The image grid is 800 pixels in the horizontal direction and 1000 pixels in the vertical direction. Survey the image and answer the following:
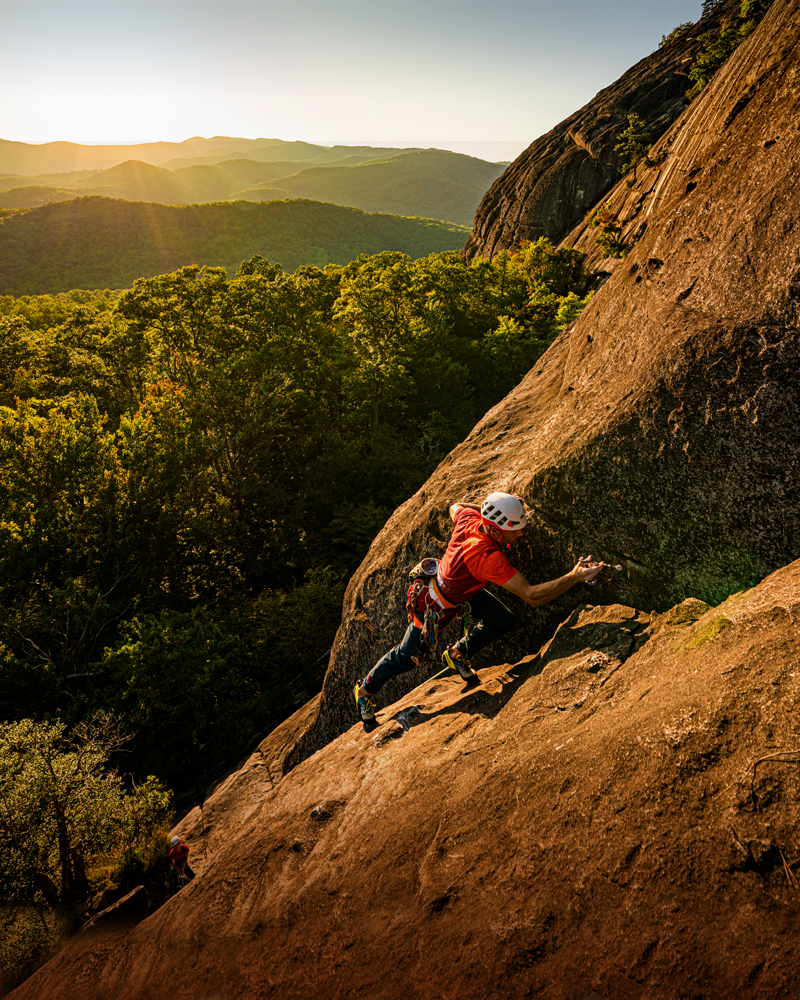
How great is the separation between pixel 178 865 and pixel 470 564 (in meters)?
7.38

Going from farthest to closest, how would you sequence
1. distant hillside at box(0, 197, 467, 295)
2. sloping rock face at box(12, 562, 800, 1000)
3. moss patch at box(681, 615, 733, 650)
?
distant hillside at box(0, 197, 467, 295) → moss patch at box(681, 615, 733, 650) → sloping rock face at box(12, 562, 800, 1000)

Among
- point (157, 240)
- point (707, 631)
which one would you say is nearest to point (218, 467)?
point (707, 631)

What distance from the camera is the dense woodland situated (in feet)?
52.6

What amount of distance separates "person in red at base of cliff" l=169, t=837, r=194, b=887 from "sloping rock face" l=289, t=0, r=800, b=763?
6497 mm

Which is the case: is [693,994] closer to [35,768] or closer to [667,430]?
[667,430]

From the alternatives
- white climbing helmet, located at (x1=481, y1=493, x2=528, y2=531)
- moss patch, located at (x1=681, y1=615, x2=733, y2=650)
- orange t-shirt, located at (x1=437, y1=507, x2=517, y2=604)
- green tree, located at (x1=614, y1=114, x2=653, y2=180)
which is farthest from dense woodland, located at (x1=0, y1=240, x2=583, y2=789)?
moss patch, located at (x1=681, y1=615, x2=733, y2=650)

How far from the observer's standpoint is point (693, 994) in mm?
2797

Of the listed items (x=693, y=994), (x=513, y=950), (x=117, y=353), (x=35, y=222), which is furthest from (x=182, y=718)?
(x=35, y=222)

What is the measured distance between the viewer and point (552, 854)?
151 inches

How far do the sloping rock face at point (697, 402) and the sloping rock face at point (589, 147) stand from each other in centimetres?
4348

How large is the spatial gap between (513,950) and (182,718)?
1489 centimetres

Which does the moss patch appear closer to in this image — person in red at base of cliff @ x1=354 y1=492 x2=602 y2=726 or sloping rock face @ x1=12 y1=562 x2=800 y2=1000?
sloping rock face @ x1=12 y1=562 x2=800 y2=1000

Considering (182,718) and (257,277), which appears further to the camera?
(257,277)

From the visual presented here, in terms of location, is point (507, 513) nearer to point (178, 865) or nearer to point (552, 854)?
point (552, 854)
